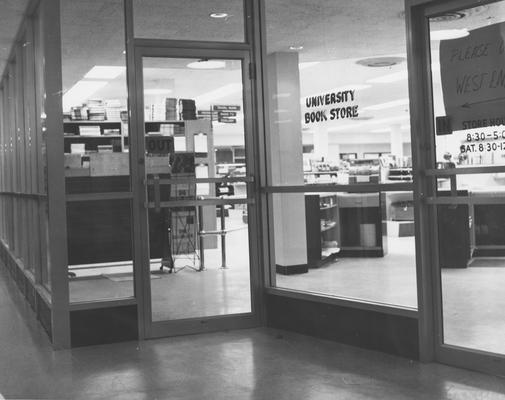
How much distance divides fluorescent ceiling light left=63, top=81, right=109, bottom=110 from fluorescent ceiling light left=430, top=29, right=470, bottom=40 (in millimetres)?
2473

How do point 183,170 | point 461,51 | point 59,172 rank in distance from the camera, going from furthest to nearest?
point 183,170
point 59,172
point 461,51

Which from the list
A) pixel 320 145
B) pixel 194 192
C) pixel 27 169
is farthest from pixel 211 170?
pixel 27 169

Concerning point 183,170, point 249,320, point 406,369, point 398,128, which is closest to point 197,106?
point 183,170

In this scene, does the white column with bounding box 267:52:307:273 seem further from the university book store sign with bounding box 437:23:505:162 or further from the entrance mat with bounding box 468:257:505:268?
the entrance mat with bounding box 468:257:505:268

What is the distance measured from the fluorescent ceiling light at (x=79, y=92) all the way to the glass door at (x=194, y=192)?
437mm

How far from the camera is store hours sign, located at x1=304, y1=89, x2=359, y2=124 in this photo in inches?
187

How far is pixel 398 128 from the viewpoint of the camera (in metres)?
24.1

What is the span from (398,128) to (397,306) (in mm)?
20524

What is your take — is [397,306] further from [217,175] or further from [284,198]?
[217,175]

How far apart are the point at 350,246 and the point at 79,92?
2557 millimetres

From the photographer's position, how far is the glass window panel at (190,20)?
508 cm

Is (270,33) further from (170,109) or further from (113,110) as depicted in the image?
(113,110)

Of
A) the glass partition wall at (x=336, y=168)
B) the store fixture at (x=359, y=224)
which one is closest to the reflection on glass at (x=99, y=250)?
the glass partition wall at (x=336, y=168)

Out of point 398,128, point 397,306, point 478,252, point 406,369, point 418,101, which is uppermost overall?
point 398,128
